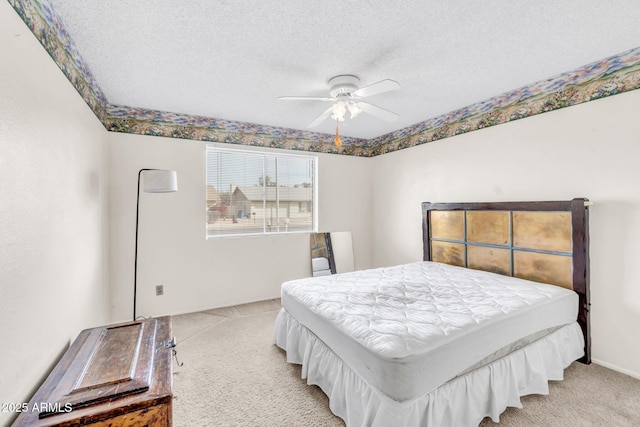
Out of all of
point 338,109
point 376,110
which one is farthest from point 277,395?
point 376,110

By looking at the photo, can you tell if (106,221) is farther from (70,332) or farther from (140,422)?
(140,422)

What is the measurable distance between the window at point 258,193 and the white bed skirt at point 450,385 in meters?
2.05

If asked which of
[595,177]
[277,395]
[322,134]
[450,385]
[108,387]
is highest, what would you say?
[322,134]

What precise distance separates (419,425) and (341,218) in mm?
3521

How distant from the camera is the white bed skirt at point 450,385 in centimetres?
155

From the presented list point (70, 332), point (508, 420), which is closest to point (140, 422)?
point (70, 332)

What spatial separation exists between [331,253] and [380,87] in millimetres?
2993

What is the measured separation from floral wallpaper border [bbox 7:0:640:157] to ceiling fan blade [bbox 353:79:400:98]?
5.58 feet

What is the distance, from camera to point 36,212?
151 cm

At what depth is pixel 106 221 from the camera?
322cm

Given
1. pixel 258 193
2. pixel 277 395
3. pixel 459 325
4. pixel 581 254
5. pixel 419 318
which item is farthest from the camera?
pixel 258 193

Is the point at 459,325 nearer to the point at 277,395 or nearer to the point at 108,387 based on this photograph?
the point at 277,395

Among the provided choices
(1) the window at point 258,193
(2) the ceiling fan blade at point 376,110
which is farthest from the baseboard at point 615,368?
(1) the window at point 258,193

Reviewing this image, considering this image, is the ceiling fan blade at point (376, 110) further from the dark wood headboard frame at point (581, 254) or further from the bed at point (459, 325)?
the dark wood headboard frame at point (581, 254)
